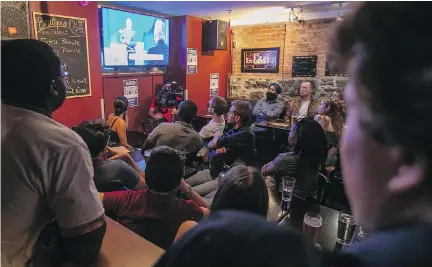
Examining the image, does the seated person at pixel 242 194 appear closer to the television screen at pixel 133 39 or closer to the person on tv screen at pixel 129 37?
the television screen at pixel 133 39

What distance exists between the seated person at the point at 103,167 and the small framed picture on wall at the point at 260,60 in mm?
4239

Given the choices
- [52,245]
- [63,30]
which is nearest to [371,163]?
[52,245]

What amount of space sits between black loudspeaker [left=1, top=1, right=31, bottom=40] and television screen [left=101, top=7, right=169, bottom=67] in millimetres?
1208

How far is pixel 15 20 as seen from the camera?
2633mm

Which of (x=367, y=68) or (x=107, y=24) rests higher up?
(x=107, y=24)

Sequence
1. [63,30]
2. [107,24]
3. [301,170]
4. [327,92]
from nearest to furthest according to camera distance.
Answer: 1. [301,170]
2. [63,30]
3. [107,24]
4. [327,92]

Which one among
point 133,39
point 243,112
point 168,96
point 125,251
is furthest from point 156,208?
point 133,39

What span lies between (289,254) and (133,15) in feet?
15.2

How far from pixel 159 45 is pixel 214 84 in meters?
1.42

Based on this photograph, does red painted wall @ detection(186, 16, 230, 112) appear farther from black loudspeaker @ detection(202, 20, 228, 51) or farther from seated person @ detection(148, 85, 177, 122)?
seated person @ detection(148, 85, 177, 122)

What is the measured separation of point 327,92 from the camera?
4.83 meters

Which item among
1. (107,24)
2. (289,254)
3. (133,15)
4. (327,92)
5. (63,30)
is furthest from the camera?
(327,92)

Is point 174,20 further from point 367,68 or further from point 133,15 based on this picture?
point 367,68

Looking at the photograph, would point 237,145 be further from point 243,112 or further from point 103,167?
point 103,167
